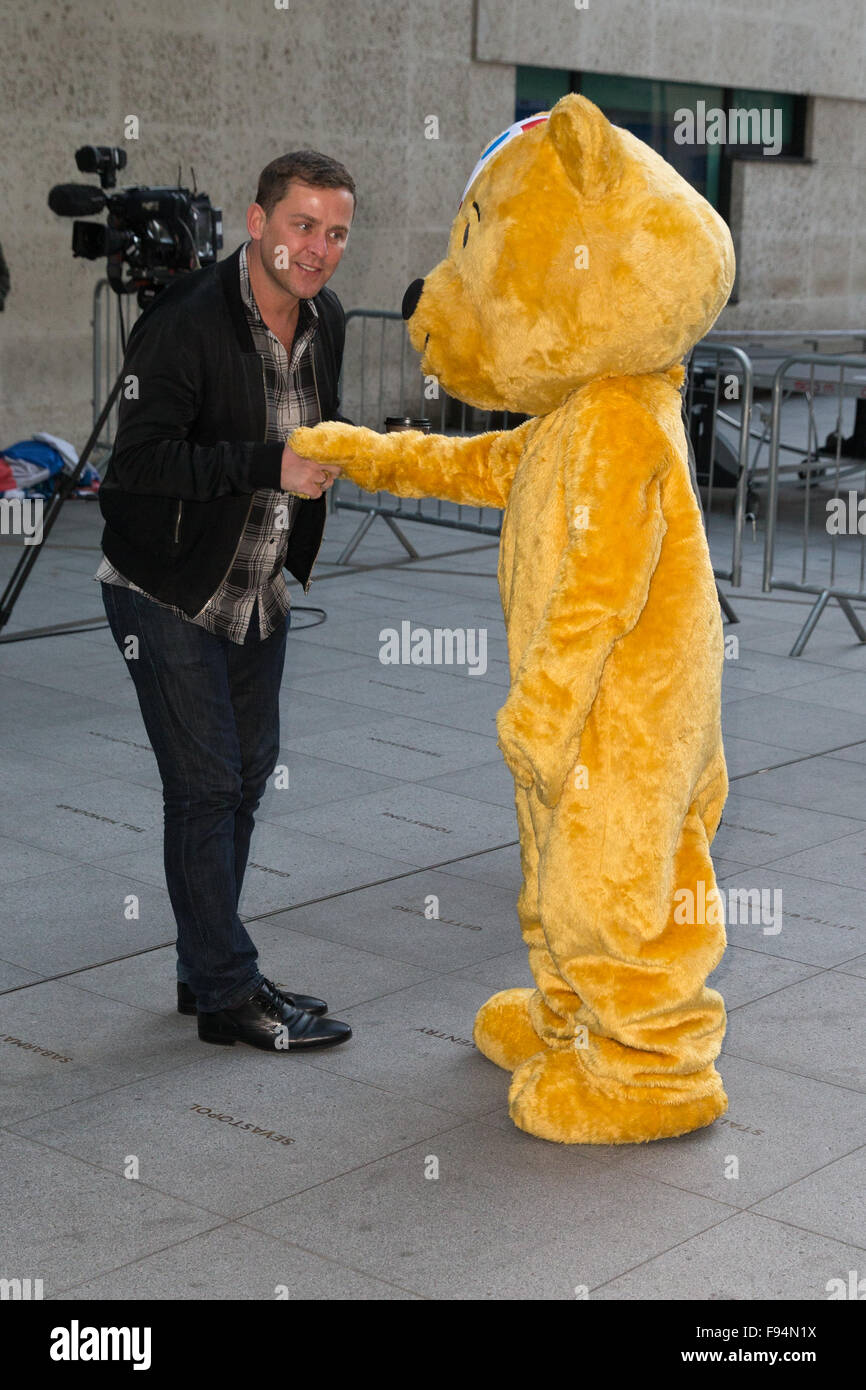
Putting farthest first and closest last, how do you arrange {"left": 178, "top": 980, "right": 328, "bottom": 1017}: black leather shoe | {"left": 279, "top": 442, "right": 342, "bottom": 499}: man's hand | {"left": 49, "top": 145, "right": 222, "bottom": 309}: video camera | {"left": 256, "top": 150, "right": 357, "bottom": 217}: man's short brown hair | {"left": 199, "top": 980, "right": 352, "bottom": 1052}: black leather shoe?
1. {"left": 49, "top": 145, "right": 222, "bottom": 309}: video camera
2. {"left": 178, "top": 980, "right": 328, "bottom": 1017}: black leather shoe
3. {"left": 199, "top": 980, "right": 352, "bottom": 1052}: black leather shoe
4. {"left": 256, "top": 150, "right": 357, "bottom": 217}: man's short brown hair
5. {"left": 279, "top": 442, "right": 342, "bottom": 499}: man's hand

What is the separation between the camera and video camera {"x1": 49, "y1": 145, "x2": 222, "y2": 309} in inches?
286

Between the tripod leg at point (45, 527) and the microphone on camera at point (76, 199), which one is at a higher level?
the microphone on camera at point (76, 199)

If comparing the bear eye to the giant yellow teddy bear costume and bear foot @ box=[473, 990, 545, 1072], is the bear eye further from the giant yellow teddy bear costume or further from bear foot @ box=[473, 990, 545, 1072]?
bear foot @ box=[473, 990, 545, 1072]

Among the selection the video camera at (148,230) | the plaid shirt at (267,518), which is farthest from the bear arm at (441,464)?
the video camera at (148,230)

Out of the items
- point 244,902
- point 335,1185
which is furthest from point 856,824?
point 335,1185

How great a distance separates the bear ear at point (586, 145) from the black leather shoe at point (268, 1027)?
2022 millimetres

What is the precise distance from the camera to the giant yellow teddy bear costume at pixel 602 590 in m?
3.50

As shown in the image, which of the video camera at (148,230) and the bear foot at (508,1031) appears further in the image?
the video camera at (148,230)

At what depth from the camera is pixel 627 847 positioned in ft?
11.9

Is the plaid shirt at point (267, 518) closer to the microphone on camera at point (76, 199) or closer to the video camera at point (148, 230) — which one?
the video camera at point (148, 230)

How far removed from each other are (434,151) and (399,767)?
9.92m

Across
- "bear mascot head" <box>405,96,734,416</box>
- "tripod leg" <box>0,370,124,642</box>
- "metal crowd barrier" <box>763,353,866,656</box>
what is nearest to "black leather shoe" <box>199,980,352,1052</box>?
"bear mascot head" <box>405,96,734,416</box>

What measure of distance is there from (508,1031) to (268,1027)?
1.89 ft

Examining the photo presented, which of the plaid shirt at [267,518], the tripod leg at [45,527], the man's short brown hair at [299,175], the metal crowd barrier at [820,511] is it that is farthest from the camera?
the metal crowd barrier at [820,511]
